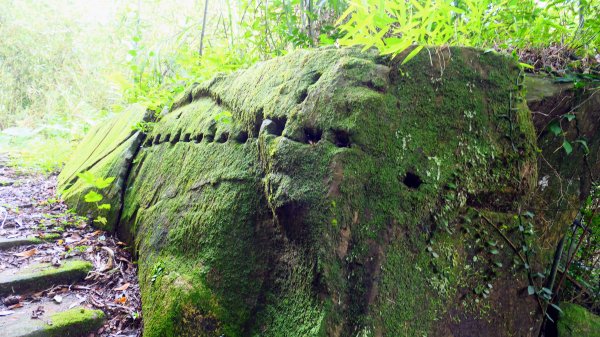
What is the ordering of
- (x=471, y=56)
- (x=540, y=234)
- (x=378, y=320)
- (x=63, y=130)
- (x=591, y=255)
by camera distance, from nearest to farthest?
(x=378, y=320), (x=471, y=56), (x=540, y=234), (x=591, y=255), (x=63, y=130)

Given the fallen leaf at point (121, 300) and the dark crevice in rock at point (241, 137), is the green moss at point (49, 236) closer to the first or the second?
the fallen leaf at point (121, 300)

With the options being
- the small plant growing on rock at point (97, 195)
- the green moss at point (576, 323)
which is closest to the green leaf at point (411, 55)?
the green moss at point (576, 323)

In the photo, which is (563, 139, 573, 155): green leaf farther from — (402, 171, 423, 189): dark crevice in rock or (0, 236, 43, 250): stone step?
(0, 236, 43, 250): stone step

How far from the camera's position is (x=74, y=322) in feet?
8.10

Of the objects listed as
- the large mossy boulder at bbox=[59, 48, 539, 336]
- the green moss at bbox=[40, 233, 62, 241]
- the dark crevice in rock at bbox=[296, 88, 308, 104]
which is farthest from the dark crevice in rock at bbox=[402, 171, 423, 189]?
the green moss at bbox=[40, 233, 62, 241]

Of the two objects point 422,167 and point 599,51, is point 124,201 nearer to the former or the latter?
point 422,167

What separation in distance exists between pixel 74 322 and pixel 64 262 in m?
0.95

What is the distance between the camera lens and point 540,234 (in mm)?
2369

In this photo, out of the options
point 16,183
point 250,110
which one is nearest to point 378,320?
point 250,110

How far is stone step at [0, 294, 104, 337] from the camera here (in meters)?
2.38

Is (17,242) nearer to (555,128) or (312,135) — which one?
(312,135)

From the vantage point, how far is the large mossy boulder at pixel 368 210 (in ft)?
6.02

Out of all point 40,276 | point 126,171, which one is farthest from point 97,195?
point 40,276

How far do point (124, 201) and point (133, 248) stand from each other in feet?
2.42
